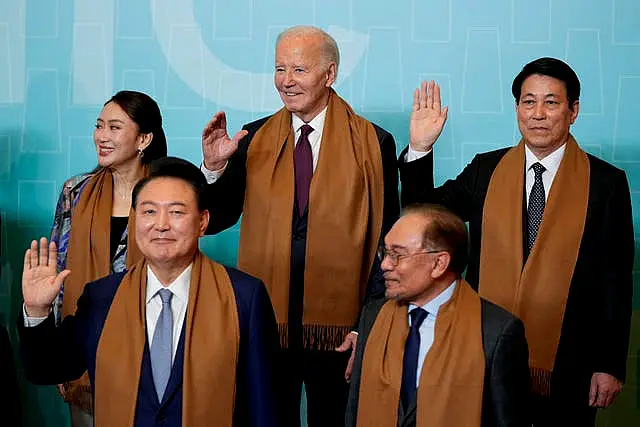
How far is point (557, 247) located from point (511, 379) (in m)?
0.58

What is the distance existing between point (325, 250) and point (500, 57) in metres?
1.42

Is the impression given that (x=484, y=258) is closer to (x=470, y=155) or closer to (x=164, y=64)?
(x=470, y=155)

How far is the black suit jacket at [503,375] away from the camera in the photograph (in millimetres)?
2980

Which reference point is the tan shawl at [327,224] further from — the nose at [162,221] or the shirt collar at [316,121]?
the nose at [162,221]

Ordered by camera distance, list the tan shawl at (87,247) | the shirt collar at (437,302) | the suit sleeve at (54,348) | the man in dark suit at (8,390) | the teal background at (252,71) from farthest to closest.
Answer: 1. the teal background at (252,71)
2. the man in dark suit at (8,390)
3. the tan shawl at (87,247)
4. the shirt collar at (437,302)
5. the suit sleeve at (54,348)

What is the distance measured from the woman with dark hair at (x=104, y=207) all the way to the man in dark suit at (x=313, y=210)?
383 mm

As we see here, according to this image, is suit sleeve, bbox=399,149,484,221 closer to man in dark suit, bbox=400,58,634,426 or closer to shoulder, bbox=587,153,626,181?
man in dark suit, bbox=400,58,634,426

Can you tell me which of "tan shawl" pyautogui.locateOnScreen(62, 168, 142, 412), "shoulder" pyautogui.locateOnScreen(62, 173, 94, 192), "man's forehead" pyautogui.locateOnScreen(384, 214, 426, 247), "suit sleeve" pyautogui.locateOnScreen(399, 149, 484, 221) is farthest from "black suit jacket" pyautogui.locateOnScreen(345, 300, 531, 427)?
"shoulder" pyautogui.locateOnScreen(62, 173, 94, 192)

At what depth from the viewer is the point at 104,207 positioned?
154 inches

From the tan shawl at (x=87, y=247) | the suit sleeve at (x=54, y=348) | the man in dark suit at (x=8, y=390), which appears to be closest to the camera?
the suit sleeve at (x=54, y=348)

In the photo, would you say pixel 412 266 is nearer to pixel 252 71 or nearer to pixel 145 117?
pixel 145 117

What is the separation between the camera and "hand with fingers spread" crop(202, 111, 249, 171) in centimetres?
356

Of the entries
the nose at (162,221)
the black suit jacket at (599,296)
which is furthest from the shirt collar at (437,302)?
the nose at (162,221)

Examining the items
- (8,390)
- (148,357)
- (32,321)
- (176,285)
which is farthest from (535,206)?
(8,390)
